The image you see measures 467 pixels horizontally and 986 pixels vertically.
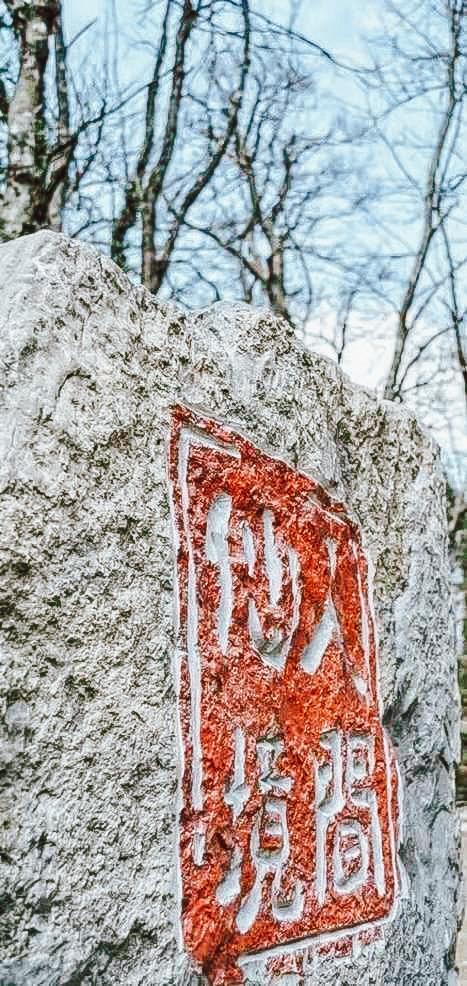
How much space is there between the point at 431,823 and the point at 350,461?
819 mm

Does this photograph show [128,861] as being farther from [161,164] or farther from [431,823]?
[161,164]

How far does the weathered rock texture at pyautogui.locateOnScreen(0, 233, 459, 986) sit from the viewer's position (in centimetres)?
145

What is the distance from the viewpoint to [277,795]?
1836 millimetres

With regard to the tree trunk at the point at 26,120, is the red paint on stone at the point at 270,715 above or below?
below

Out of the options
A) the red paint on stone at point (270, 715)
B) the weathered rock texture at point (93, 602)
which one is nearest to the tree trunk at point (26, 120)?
the weathered rock texture at point (93, 602)

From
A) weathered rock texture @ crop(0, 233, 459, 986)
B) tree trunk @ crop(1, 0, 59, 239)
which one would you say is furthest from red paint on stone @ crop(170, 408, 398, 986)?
tree trunk @ crop(1, 0, 59, 239)

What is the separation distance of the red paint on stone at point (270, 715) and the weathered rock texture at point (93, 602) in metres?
0.06

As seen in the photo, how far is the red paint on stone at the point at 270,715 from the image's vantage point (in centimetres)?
169

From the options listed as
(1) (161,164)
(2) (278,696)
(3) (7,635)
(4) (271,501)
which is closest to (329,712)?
(2) (278,696)

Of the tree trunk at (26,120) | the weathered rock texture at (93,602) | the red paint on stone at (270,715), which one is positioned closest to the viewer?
the weathered rock texture at (93,602)

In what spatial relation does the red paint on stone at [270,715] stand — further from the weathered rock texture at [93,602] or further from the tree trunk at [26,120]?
the tree trunk at [26,120]

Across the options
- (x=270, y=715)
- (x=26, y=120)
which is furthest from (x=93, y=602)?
(x=26, y=120)

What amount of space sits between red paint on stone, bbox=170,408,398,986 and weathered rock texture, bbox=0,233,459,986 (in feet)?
0.19

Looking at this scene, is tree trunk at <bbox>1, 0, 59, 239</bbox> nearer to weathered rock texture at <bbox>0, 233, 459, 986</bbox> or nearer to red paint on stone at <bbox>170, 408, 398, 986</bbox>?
Result: weathered rock texture at <bbox>0, 233, 459, 986</bbox>
